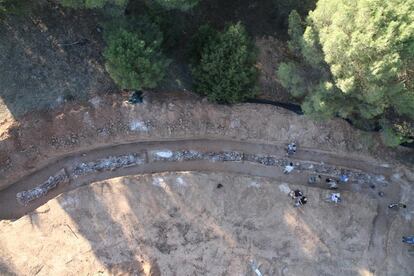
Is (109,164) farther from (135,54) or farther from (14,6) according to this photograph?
(14,6)

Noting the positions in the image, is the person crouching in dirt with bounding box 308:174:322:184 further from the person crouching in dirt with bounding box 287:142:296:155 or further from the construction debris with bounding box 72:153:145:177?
the construction debris with bounding box 72:153:145:177

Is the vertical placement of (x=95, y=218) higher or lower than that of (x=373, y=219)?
lower

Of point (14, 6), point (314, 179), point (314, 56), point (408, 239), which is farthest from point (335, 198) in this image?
point (14, 6)

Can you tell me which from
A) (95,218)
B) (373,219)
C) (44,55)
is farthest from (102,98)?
(373,219)

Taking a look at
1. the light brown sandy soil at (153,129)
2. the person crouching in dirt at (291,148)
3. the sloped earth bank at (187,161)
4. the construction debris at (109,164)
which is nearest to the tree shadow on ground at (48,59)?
the light brown sandy soil at (153,129)

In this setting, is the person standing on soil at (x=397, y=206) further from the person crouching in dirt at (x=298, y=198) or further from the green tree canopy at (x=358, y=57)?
the green tree canopy at (x=358, y=57)

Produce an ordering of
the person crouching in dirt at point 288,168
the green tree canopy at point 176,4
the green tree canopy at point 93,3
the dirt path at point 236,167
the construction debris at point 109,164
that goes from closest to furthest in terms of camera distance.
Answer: the green tree canopy at point 93,3
the green tree canopy at point 176,4
the dirt path at point 236,167
the construction debris at point 109,164
the person crouching in dirt at point 288,168

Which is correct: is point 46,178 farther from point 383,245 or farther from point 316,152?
point 383,245
